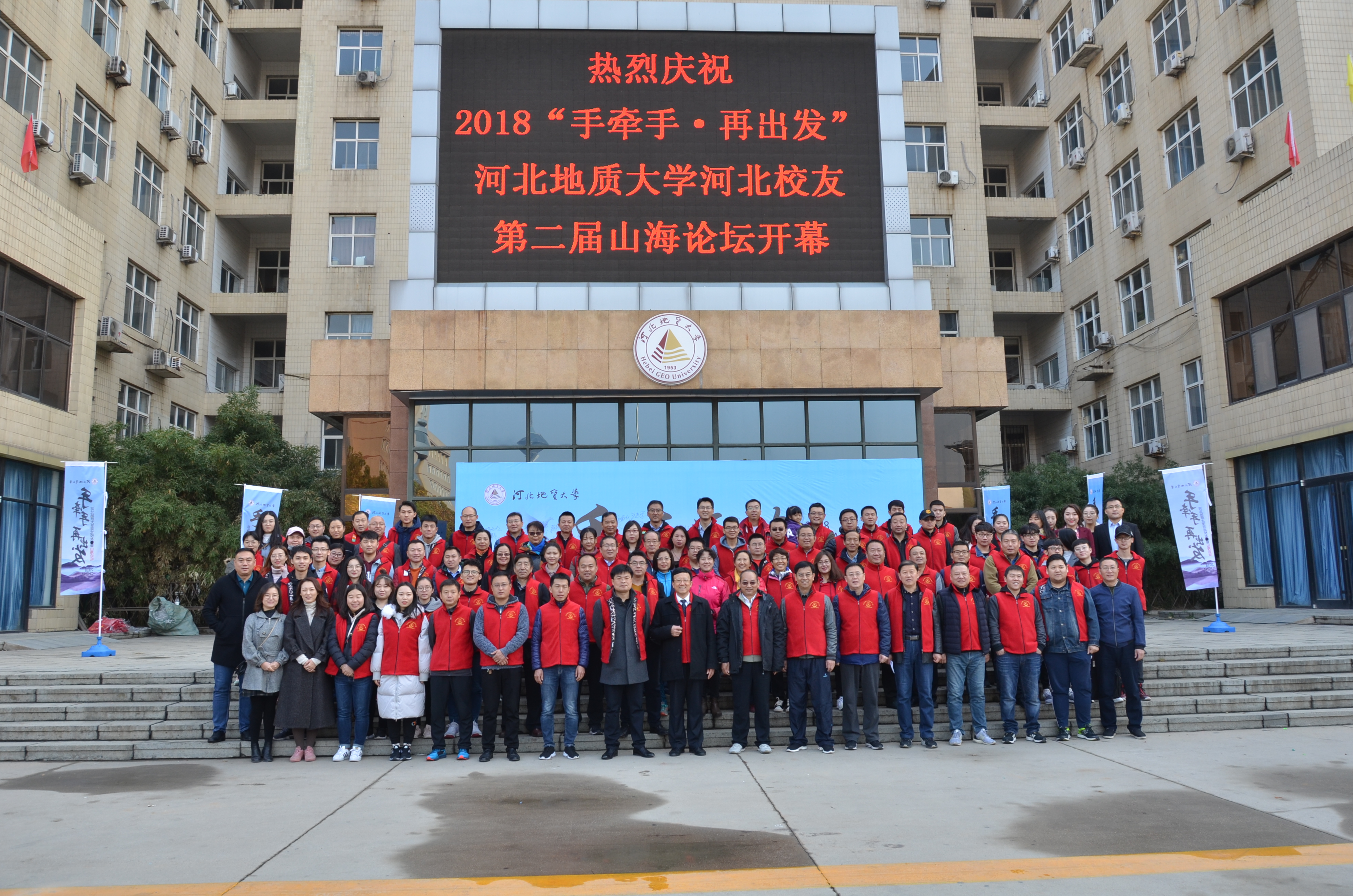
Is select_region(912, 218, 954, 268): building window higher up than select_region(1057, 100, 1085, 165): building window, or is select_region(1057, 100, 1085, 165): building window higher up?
select_region(1057, 100, 1085, 165): building window

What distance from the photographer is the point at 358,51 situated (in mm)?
29328

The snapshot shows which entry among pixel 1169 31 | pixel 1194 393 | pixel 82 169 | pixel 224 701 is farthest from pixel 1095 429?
pixel 82 169

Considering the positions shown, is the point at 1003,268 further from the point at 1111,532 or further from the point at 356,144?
the point at 1111,532

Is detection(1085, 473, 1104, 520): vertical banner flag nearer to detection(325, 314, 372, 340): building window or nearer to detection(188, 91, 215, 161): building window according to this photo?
detection(325, 314, 372, 340): building window

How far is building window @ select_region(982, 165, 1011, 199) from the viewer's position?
33.6 m

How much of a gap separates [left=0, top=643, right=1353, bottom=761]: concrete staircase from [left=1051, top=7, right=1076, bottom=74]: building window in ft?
81.1

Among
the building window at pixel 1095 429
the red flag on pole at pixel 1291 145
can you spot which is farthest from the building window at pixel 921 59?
the red flag on pole at pixel 1291 145

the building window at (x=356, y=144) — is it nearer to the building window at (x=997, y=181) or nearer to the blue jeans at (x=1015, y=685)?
the building window at (x=997, y=181)

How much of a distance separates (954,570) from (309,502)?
676 inches

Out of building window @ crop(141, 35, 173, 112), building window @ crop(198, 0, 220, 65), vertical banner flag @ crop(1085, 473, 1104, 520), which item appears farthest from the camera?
building window @ crop(198, 0, 220, 65)

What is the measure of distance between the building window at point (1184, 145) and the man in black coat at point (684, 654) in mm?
21040

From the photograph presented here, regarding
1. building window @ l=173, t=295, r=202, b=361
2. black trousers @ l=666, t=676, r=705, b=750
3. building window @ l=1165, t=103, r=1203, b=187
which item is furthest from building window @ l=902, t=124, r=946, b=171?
black trousers @ l=666, t=676, r=705, b=750

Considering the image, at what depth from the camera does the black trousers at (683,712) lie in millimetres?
8328

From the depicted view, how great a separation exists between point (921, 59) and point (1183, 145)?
9271 mm
